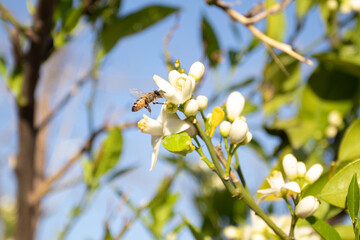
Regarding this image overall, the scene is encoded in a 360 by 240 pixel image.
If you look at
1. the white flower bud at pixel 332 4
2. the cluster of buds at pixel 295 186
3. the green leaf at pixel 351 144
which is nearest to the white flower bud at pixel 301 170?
the cluster of buds at pixel 295 186

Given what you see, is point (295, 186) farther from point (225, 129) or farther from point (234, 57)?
point (234, 57)

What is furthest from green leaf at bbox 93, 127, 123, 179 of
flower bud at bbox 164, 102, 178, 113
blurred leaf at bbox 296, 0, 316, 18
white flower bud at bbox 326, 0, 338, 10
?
white flower bud at bbox 326, 0, 338, 10

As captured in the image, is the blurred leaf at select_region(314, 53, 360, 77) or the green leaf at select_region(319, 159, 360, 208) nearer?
the green leaf at select_region(319, 159, 360, 208)

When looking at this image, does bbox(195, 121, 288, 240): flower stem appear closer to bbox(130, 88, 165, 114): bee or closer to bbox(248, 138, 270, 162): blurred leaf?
bbox(130, 88, 165, 114): bee

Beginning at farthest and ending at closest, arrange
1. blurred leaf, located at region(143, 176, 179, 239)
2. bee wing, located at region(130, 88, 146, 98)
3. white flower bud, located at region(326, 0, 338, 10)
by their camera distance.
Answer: white flower bud, located at region(326, 0, 338, 10) → blurred leaf, located at region(143, 176, 179, 239) → bee wing, located at region(130, 88, 146, 98)

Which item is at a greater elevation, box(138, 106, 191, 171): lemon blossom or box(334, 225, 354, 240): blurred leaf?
box(138, 106, 191, 171): lemon blossom
